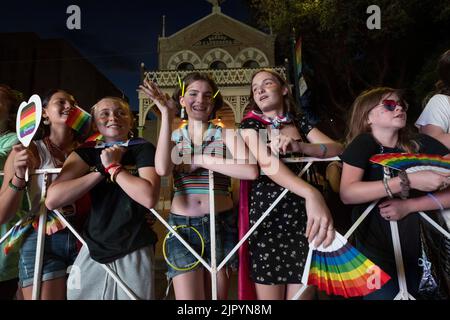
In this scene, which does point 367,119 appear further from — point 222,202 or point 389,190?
point 222,202

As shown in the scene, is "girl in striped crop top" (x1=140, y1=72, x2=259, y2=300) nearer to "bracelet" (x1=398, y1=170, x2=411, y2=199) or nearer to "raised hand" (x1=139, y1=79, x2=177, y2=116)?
"raised hand" (x1=139, y1=79, x2=177, y2=116)

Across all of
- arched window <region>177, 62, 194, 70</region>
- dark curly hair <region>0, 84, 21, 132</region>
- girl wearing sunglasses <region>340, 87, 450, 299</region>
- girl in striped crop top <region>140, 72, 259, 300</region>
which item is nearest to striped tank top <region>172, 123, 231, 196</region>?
girl in striped crop top <region>140, 72, 259, 300</region>

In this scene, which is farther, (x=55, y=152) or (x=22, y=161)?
(x=55, y=152)

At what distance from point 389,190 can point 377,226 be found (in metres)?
0.27

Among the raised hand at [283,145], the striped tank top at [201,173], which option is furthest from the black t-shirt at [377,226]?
the striped tank top at [201,173]

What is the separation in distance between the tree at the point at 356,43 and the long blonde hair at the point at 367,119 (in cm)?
1069

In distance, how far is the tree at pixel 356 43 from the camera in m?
12.2

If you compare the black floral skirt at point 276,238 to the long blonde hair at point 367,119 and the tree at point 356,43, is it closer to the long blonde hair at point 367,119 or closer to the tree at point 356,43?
the long blonde hair at point 367,119

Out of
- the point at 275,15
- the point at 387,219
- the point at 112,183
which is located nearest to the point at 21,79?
the point at 275,15

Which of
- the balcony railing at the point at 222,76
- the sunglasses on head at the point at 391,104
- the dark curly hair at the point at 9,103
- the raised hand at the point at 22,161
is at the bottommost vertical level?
the raised hand at the point at 22,161

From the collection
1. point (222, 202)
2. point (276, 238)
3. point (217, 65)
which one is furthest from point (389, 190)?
point (217, 65)

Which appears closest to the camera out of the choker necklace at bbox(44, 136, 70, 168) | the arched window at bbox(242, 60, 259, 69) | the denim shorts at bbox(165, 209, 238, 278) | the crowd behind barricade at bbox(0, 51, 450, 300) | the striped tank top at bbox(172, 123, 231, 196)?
the crowd behind barricade at bbox(0, 51, 450, 300)

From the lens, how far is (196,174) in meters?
2.08

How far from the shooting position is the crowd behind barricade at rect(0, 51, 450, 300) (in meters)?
1.82
